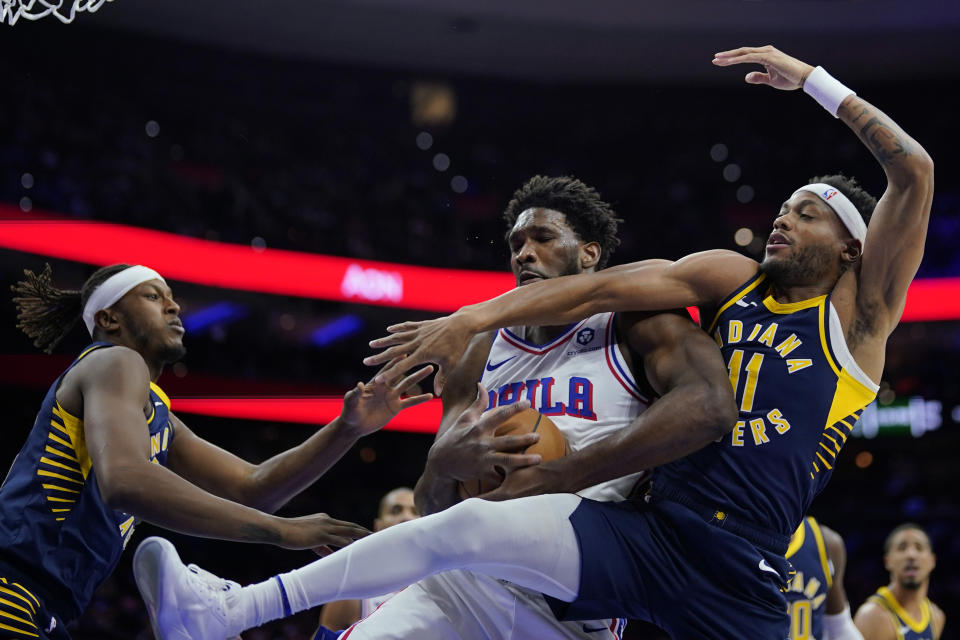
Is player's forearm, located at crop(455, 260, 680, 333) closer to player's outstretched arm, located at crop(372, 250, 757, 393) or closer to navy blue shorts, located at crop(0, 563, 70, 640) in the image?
player's outstretched arm, located at crop(372, 250, 757, 393)

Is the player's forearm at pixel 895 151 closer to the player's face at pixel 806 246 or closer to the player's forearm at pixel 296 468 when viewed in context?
the player's face at pixel 806 246

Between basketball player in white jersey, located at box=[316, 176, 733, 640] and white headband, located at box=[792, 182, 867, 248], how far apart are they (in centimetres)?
69

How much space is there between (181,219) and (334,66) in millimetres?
4425

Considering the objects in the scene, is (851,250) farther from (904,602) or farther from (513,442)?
(904,602)

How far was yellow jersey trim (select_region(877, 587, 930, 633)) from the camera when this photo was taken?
7.41m

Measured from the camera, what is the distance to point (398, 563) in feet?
9.11

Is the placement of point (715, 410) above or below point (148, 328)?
below

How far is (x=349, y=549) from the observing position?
2.82m

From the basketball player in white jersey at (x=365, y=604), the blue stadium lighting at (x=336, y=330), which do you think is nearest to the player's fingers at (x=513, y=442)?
the basketball player in white jersey at (x=365, y=604)

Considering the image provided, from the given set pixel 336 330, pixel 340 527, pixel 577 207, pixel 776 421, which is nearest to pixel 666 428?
pixel 776 421

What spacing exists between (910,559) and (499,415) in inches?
219

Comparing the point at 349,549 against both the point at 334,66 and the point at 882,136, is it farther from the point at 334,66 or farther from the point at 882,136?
the point at 334,66

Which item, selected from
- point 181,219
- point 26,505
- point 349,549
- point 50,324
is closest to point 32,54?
point 181,219

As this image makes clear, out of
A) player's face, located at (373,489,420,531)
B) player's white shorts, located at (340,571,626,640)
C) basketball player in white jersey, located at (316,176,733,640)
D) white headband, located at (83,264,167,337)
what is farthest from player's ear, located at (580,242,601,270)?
player's face, located at (373,489,420,531)
